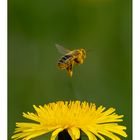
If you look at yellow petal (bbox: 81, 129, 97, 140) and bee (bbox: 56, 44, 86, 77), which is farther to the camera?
bee (bbox: 56, 44, 86, 77)

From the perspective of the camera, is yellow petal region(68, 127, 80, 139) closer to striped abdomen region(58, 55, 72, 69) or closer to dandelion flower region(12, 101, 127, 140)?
dandelion flower region(12, 101, 127, 140)

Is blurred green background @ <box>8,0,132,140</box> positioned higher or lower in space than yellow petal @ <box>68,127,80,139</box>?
higher

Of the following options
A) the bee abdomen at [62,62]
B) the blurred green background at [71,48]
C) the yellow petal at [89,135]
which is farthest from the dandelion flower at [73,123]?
the blurred green background at [71,48]

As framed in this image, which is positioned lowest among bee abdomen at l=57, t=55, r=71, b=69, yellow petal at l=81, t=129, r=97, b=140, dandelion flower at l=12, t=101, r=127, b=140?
yellow petal at l=81, t=129, r=97, b=140

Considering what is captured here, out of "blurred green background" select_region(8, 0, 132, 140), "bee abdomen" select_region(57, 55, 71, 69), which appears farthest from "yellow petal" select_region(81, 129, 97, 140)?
"blurred green background" select_region(8, 0, 132, 140)

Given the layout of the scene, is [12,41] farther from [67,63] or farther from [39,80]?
[67,63]

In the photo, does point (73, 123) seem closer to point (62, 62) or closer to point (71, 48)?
point (62, 62)

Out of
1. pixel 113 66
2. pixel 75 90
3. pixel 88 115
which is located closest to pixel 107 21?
pixel 113 66

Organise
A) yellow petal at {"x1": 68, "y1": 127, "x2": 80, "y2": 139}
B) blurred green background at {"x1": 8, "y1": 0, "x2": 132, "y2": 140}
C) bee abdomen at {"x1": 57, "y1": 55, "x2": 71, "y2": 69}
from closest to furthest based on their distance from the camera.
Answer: yellow petal at {"x1": 68, "y1": 127, "x2": 80, "y2": 139} < bee abdomen at {"x1": 57, "y1": 55, "x2": 71, "y2": 69} < blurred green background at {"x1": 8, "y1": 0, "x2": 132, "y2": 140}

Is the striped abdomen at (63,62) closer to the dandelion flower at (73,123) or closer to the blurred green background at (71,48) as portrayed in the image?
the dandelion flower at (73,123)
